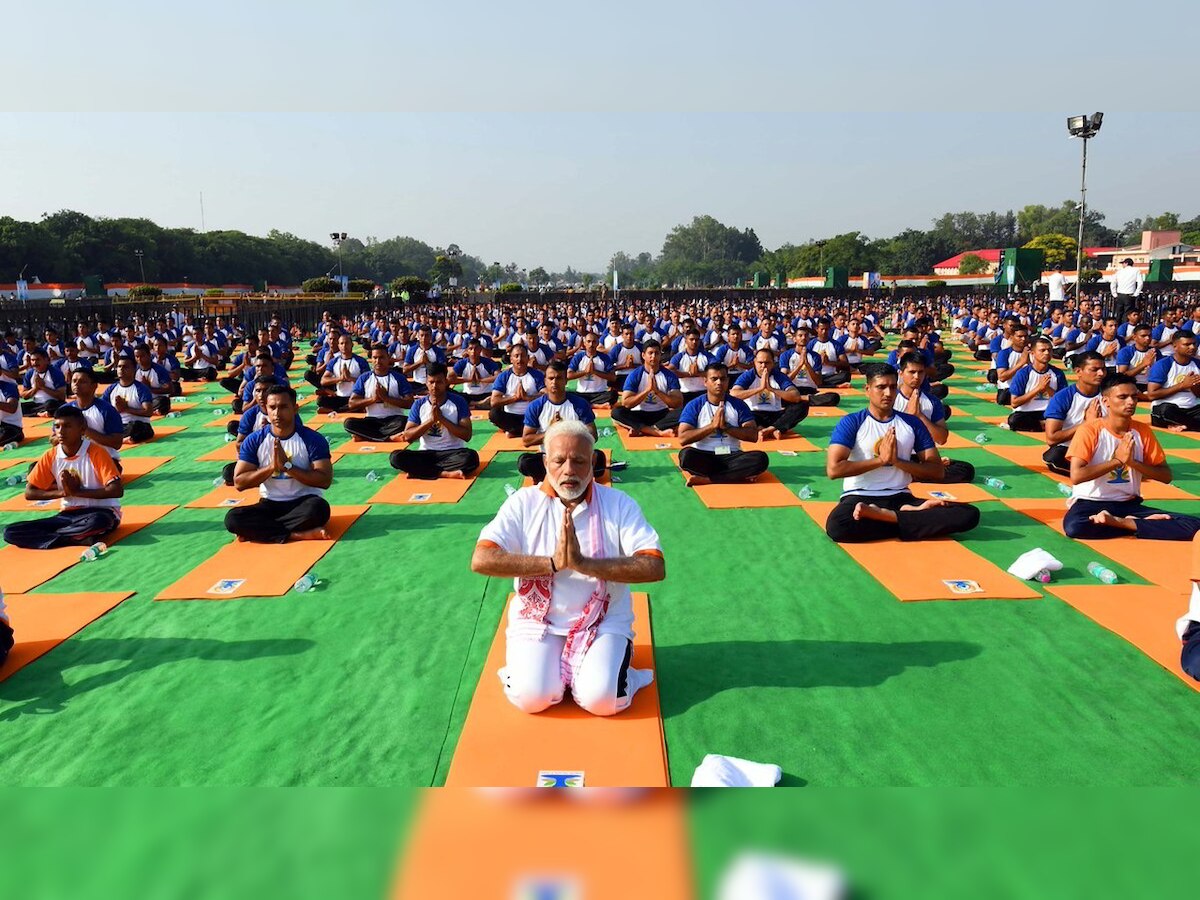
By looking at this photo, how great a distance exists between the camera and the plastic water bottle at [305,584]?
536cm

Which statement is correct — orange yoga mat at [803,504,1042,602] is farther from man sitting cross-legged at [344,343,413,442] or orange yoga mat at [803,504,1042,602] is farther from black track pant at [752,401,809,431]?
man sitting cross-legged at [344,343,413,442]

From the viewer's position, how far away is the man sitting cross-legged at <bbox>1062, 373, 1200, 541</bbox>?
581 cm

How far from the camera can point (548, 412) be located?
27.8 ft

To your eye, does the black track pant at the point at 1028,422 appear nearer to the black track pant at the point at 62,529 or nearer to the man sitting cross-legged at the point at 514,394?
the man sitting cross-legged at the point at 514,394

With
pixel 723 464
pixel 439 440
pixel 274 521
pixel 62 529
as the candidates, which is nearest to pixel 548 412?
pixel 439 440

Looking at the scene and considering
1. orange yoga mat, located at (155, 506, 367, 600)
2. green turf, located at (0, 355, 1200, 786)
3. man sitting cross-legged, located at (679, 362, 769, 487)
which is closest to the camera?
green turf, located at (0, 355, 1200, 786)

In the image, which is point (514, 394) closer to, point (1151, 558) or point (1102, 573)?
point (1102, 573)

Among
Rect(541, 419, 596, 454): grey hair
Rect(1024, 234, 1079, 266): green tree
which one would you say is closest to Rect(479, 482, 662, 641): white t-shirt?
Rect(541, 419, 596, 454): grey hair

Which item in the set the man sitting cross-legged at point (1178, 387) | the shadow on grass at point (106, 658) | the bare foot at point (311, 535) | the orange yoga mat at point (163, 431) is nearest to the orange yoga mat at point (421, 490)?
the bare foot at point (311, 535)

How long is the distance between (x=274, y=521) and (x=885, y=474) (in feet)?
17.3

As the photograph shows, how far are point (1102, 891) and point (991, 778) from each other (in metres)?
3.00

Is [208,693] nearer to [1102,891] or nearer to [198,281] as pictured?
[1102,891]

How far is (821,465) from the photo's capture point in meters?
8.88

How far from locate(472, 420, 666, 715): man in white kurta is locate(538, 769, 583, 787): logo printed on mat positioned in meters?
0.44
